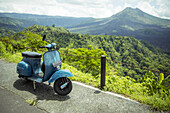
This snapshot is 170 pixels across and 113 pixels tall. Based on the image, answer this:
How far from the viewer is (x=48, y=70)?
3.75 metres

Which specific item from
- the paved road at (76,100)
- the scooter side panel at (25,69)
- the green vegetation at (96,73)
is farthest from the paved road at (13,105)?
the green vegetation at (96,73)

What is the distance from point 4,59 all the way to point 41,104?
15.8 feet

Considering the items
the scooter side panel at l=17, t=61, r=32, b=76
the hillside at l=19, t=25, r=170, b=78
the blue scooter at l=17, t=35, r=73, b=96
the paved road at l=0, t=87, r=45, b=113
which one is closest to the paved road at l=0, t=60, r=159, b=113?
the paved road at l=0, t=87, r=45, b=113

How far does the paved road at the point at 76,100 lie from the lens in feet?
10.1

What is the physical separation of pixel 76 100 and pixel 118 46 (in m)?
135

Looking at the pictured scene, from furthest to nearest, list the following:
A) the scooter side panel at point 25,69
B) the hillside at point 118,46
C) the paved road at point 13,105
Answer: the hillside at point 118,46 < the scooter side panel at point 25,69 < the paved road at point 13,105

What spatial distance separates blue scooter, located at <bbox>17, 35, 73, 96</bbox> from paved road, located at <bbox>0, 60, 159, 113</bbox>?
29cm

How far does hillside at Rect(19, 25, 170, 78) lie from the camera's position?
90812 mm

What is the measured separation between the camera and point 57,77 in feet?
11.7

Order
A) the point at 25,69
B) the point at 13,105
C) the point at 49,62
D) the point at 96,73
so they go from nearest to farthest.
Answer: the point at 13,105
the point at 49,62
the point at 25,69
the point at 96,73

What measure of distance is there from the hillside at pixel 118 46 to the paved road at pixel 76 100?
76690 millimetres

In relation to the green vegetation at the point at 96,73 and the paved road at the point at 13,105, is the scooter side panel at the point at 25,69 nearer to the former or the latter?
the paved road at the point at 13,105

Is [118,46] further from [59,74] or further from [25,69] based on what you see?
[59,74]

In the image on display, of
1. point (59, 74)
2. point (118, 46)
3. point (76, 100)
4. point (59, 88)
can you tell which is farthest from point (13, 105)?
point (118, 46)
